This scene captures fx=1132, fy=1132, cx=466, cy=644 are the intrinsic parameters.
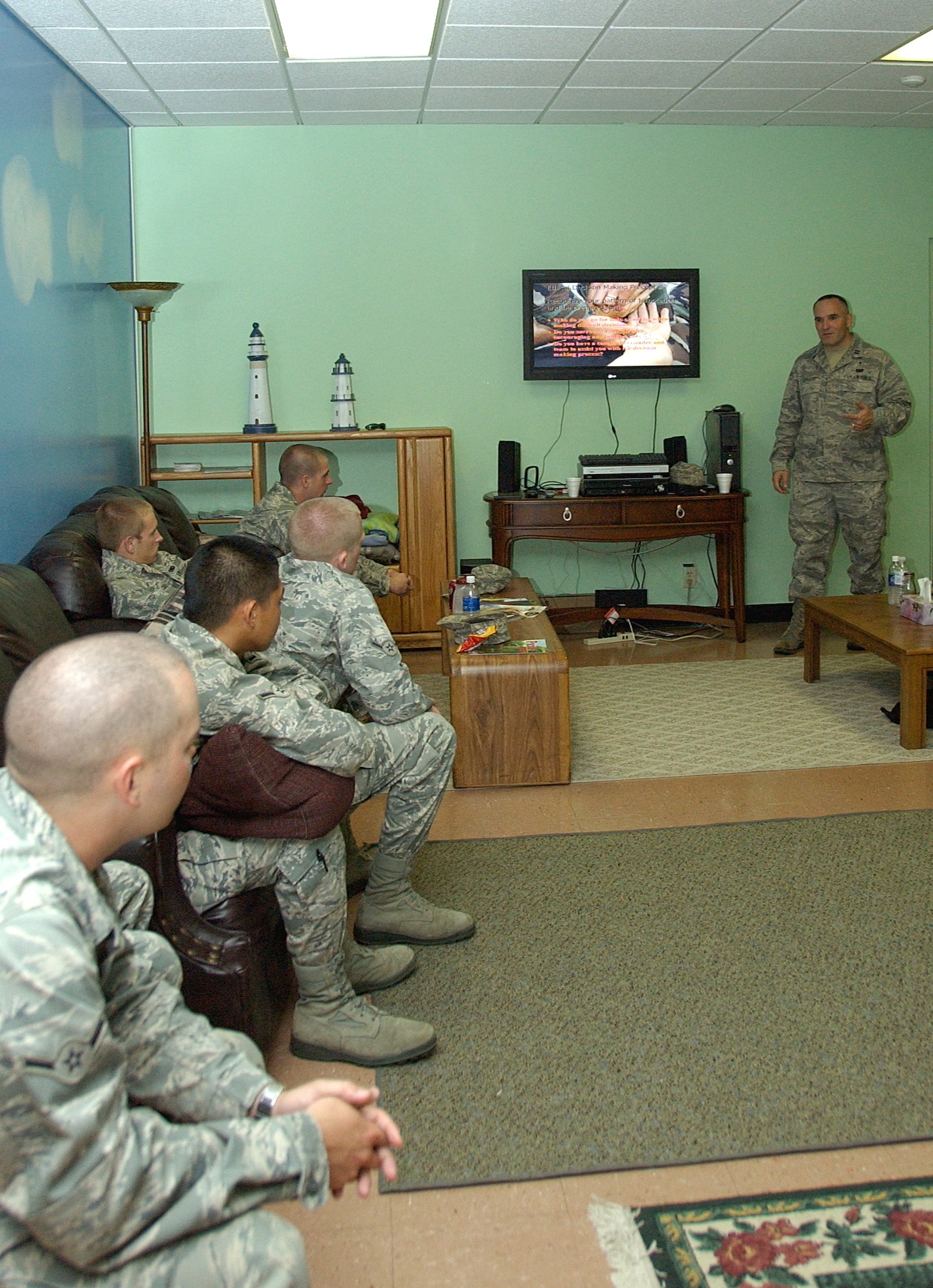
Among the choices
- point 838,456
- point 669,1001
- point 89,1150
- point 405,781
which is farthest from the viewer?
point 838,456

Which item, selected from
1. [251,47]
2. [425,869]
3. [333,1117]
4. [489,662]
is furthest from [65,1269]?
[251,47]

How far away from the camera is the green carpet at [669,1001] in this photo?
1.92 meters

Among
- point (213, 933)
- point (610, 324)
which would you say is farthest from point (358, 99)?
point (213, 933)

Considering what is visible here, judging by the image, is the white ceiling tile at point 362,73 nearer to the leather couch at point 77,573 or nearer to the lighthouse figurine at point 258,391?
the lighthouse figurine at point 258,391

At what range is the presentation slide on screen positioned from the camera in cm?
601

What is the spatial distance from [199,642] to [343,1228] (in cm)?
101

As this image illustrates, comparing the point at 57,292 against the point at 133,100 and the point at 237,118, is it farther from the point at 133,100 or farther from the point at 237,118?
the point at 237,118

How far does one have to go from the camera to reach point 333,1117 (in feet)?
3.77

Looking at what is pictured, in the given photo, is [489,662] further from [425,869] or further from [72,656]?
[72,656]

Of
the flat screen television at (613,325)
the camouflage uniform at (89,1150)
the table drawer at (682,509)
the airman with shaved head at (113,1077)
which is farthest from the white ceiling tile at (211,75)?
the camouflage uniform at (89,1150)

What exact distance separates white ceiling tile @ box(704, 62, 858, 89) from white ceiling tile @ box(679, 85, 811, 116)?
64 mm

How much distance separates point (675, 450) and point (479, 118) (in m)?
1.96

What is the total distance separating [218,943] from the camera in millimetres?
2027

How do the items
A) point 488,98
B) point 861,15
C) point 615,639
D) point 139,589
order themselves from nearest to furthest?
point 139,589, point 861,15, point 488,98, point 615,639
